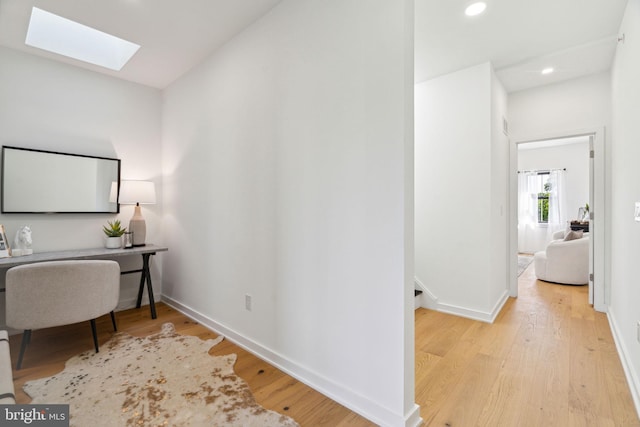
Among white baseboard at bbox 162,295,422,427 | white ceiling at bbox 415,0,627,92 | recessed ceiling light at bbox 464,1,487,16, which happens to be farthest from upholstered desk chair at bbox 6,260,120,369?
recessed ceiling light at bbox 464,1,487,16

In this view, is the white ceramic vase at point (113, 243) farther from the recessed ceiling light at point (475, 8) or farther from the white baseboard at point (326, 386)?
the recessed ceiling light at point (475, 8)

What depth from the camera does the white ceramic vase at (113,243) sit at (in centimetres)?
310

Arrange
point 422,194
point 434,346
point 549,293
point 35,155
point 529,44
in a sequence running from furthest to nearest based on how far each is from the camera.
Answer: point 549,293 < point 422,194 < point 35,155 < point 529,44 < point 434,346

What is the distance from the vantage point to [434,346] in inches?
94.9

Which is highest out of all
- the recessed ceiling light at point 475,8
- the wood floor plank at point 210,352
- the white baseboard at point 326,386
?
the recessed ceiling light at point 475,8

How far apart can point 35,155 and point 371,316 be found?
3.42 m

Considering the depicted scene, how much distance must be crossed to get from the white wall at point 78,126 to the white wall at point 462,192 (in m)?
3.23

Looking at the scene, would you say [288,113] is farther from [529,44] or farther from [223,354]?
[529,44]

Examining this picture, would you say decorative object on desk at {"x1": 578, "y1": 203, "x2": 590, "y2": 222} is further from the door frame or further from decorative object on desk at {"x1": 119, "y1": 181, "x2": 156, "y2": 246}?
decorative object on desk at {"x1": 119, "y1": 181, "x2": 156, "y2": 246}

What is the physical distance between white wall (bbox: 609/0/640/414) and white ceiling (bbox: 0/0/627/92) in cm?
28

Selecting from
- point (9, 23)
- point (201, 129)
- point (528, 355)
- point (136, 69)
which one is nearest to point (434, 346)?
point (528, 355)

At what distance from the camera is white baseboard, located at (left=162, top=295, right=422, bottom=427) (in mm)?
1500

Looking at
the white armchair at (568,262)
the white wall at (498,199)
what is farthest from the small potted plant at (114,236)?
the white armchair at (568,262)

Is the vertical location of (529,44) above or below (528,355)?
above
